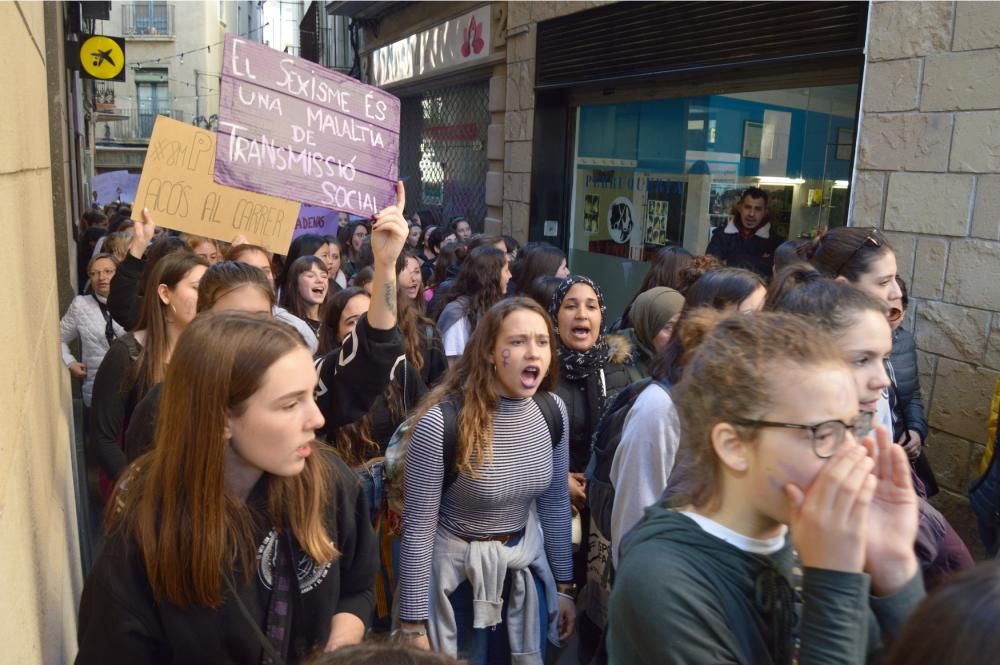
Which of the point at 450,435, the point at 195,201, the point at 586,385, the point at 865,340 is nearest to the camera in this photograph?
the point at 865,340

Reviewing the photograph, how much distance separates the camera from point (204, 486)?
1814 mm

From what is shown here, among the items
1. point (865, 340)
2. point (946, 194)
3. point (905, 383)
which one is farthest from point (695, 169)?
point (865, 340)

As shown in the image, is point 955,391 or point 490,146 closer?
point 955,391

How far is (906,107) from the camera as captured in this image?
212 inches

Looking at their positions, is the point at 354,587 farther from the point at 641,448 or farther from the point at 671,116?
the point at 671,116

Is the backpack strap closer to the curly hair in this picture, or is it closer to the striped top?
the striped top

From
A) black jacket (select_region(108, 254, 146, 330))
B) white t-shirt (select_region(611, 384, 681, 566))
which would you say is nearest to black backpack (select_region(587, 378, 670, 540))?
white t-shirt (select_region(611, 384, 681, 566))

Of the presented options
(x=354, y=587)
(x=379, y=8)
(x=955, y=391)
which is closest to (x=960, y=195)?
(x=955, y=391)

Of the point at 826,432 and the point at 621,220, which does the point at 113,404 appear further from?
the point at 621,220

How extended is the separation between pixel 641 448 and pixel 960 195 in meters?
3.50

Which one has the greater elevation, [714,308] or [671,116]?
[671,116]

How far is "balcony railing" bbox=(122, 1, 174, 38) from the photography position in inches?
1677

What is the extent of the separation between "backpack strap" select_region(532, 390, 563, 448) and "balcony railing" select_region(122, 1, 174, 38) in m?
45.6

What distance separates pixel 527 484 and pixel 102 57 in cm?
920
